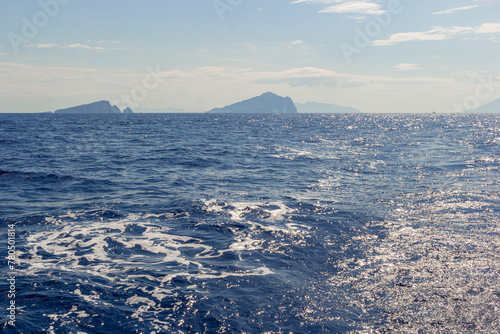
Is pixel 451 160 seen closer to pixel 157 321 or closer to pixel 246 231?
pixel 246 231

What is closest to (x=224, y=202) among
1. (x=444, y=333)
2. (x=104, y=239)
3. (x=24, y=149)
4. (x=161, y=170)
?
(x=104, y=239)

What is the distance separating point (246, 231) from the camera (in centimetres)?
1842

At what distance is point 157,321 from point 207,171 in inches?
991

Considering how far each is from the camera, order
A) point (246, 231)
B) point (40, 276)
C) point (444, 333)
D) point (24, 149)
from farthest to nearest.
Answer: point (24, 149) < point (246, 231) < point (40, 276) < point (444, 333)

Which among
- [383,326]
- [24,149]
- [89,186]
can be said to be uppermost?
[24,149]

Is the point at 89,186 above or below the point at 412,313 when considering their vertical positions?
above

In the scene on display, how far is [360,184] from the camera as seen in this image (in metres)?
29.4

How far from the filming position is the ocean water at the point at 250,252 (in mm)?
10594

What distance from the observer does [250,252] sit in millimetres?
15711

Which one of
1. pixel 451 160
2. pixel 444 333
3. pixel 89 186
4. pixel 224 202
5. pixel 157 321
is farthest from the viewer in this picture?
pixel 451 160

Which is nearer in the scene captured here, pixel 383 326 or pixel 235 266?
pixel 383 326

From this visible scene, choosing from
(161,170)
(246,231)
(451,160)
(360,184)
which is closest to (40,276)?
(246,231)

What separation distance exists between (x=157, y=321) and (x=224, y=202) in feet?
44.6

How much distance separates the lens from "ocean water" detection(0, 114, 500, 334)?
10.6 m
